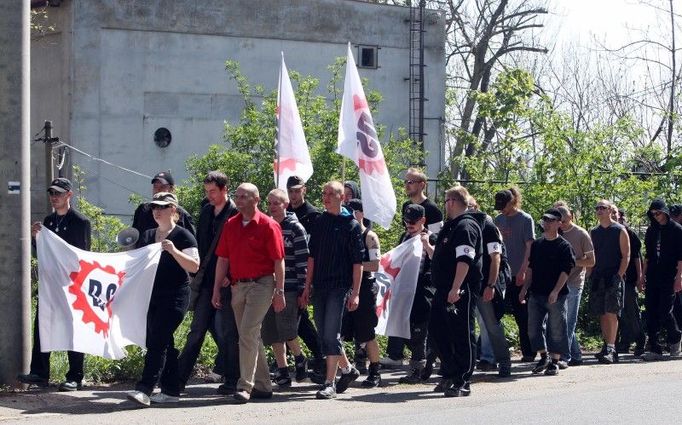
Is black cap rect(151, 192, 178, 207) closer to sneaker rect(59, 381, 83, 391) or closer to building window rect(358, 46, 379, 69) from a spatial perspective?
sneaker rect(59, 381, 83, 391)

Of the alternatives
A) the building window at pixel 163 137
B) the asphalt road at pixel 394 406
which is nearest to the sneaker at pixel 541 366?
the asphalt road at pixel 394 406

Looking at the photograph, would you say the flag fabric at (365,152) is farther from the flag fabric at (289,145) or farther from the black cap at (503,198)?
the black cap at (503,198)

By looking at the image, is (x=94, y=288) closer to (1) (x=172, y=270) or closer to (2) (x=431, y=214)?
(1) (x=172, y=270)

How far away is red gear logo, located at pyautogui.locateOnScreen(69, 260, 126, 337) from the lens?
1126 centimetres

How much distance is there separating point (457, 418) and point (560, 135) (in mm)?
8869

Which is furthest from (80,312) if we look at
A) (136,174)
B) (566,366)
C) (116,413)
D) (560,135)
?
(136,174)

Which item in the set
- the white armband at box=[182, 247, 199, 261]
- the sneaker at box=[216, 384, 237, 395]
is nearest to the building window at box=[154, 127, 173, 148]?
the sneaker at box=[216, 384, 237, 395]

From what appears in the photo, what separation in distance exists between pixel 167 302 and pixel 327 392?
5.71ft

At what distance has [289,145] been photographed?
1367 cm

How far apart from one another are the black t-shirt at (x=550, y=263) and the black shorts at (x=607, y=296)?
146 centimetres

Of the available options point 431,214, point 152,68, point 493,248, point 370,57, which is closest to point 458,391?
point 493,248

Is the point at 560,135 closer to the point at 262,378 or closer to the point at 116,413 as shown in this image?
the point at 262,378

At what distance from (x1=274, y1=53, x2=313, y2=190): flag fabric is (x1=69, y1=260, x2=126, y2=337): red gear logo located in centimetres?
276

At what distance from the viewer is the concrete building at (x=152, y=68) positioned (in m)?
32.5
